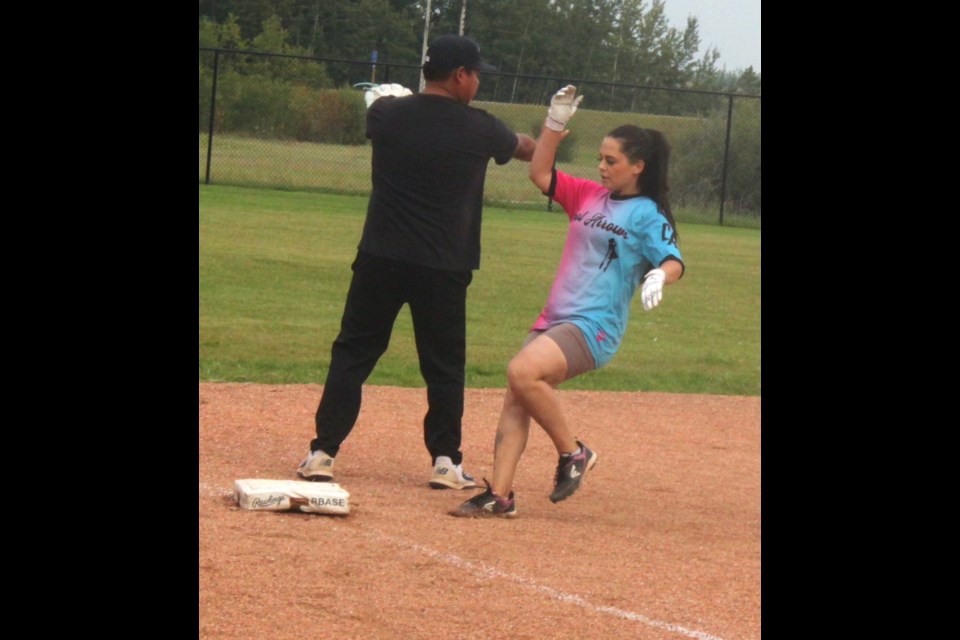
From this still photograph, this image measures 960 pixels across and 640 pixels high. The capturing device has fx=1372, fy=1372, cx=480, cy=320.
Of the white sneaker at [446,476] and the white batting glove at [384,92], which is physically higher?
the white batting glove at [384,92]

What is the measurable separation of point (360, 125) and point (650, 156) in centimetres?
2355

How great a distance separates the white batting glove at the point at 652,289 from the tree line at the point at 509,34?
23.7 meters

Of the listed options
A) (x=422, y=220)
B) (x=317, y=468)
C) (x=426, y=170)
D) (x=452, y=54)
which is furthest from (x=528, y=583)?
(x=452, y=54)

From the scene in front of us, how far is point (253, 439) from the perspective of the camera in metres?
7.79

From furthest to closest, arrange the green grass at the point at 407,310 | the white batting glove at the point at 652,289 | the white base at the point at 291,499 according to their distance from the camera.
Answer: the green grass at the point at 407,310 < the white base at the point at 291,499 < the white batting glove at the point at 652,289

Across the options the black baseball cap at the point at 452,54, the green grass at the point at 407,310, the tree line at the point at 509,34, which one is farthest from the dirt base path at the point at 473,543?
the tree line at the point at 509,34

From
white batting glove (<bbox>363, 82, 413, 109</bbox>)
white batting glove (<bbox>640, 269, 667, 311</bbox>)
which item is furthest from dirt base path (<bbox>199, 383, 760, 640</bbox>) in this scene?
white batting glove (<bbox>363, 82, 413, 109</bbox>)

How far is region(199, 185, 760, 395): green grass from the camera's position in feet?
37.4

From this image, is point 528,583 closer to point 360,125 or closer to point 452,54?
point 452,54

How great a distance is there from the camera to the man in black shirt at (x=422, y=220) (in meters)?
6.47

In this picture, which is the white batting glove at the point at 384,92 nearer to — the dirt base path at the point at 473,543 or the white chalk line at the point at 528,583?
the dirt base path at the point at 473,543

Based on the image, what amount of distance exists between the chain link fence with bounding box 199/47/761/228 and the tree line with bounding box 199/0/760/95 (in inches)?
57.2
